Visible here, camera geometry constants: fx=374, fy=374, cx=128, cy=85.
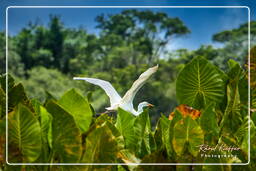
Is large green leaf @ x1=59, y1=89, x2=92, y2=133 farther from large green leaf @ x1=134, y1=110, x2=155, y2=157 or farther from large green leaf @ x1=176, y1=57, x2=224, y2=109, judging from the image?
large green leaf @ x1=176, y1=57, x2=224, y2=109

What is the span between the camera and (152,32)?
9.73 m

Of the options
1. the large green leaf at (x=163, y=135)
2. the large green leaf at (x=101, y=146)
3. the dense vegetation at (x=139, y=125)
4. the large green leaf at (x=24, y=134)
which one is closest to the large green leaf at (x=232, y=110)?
the dense vegetation at (x=139, y=125)

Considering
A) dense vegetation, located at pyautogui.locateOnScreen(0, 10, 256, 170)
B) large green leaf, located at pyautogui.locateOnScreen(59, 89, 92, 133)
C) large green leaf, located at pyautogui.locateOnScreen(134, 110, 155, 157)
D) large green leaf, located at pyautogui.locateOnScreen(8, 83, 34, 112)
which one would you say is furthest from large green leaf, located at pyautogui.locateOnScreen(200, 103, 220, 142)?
large green leaf, located at pyautogui.locateOnScreen(8, 83, 34, 112)

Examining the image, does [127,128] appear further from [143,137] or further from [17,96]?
[17,96]

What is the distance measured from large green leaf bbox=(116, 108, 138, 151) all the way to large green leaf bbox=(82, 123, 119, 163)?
0.23ft

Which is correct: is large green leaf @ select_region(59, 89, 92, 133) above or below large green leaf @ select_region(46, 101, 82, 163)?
above

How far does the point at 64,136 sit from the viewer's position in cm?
73

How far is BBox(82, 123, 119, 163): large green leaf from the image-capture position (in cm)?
71

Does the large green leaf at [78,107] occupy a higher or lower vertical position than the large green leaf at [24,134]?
higher

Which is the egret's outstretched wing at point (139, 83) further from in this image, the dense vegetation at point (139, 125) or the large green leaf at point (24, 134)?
the large green leaf at point (24, 134)

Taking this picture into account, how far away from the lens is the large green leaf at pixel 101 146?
71 centimetres

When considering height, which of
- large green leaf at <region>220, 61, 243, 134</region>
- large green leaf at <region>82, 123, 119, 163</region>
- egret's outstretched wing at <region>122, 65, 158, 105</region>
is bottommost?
large green leaf at <region>82, 123, 119, 163</region>

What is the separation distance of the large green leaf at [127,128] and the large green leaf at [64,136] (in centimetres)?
11

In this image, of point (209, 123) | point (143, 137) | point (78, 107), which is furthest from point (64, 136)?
point (209, 123)
